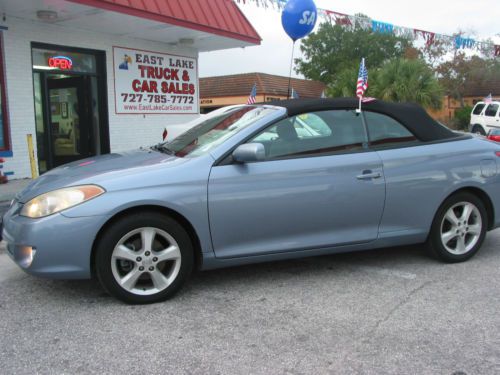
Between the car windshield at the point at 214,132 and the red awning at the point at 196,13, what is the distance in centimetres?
474

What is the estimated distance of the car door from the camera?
3744 mm

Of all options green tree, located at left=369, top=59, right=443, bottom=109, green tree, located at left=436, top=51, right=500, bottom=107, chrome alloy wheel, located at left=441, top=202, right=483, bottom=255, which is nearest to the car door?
chrome alloy wheel, located at left=441, top=202, right=483, bottom=255

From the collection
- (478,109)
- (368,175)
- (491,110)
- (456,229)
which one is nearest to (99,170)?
(368,175)

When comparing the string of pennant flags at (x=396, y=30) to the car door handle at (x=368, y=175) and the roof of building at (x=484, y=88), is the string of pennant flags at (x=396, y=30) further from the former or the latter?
the roof of building at (x=484, y=88)

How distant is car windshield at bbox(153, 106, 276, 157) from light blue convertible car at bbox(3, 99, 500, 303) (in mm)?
20

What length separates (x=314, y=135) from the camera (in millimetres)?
4156

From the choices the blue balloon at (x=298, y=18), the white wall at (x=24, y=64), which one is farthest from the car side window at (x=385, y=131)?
the blue balloon at (x=298, y=18)

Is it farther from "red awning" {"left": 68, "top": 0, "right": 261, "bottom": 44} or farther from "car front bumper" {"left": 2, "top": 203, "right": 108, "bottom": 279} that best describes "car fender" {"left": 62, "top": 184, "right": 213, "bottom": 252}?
"red awning" {"left": 68, "top": 0, "right": 261, "bottom": 44}

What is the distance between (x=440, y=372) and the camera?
8.87 ft

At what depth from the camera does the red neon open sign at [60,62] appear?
9766 mm

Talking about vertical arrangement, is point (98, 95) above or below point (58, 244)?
above

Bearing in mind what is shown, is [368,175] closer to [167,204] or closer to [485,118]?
[167,204]

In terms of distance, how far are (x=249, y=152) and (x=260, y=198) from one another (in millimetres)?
377

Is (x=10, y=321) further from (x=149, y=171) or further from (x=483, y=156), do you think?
(x=483, y=156)
